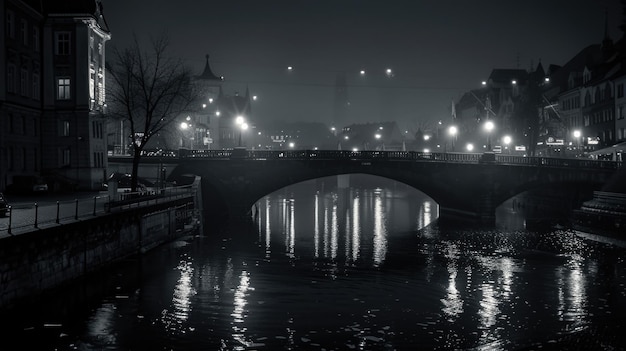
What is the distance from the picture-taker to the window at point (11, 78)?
5562cm

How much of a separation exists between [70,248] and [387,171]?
52.1 m

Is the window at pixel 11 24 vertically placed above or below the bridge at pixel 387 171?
above

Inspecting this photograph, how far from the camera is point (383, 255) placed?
52969 mm

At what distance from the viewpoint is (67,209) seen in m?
40.6

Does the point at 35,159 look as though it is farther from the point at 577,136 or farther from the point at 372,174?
the point at 577,136

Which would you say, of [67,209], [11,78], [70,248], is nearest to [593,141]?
[11,78]

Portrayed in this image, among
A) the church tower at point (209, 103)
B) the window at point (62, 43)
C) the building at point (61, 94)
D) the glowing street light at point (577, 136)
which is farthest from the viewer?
the church tower at point (209, 103)

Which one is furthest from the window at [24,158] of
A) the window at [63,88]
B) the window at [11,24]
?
the window at [11,24]

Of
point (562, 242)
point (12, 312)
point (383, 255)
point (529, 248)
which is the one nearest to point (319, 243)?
point (383, 255)

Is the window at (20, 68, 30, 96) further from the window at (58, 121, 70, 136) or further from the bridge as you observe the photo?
the bridge

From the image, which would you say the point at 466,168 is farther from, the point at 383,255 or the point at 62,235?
the point at 62,235

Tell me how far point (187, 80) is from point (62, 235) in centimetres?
3865

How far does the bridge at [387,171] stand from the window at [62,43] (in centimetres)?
1677

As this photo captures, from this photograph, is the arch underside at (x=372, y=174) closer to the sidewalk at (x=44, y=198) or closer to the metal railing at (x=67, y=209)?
the metal railing at (x=67, y=209)
